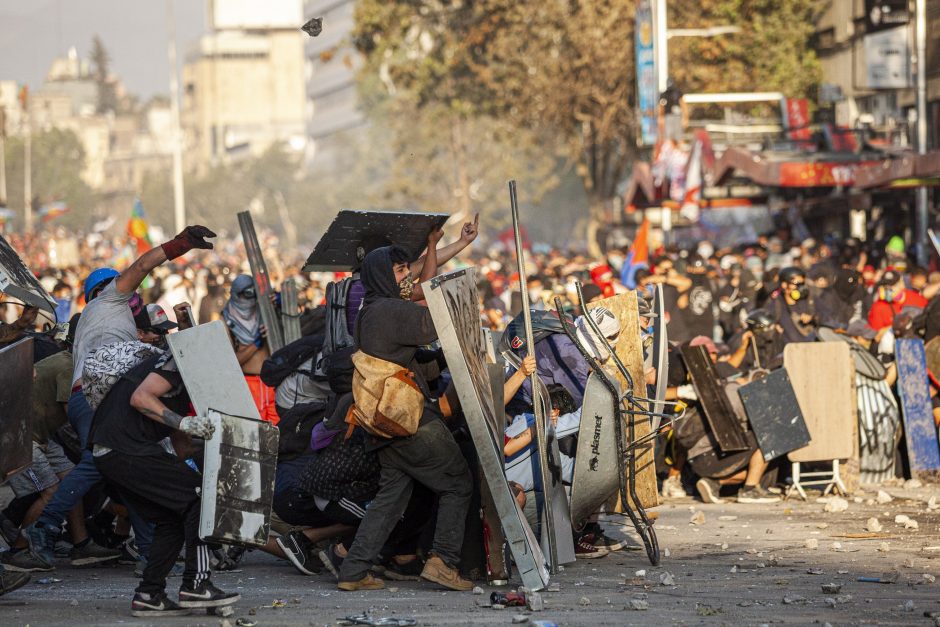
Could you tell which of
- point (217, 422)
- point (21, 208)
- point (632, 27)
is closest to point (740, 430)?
point (217, 422)

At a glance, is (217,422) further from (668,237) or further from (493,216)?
(493,216)

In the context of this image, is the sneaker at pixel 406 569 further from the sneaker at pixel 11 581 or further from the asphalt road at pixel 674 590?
the sneaker at pixel 11 581

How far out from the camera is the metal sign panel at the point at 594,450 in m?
8.52

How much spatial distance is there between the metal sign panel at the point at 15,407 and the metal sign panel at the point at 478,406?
199cm

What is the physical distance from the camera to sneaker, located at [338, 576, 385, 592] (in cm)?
811

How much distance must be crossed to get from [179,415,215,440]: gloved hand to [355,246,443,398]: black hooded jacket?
3.40 ft

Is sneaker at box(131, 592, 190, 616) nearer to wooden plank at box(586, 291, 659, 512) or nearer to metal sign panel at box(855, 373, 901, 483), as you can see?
wooden plank at box(586, 291, 659, 512)

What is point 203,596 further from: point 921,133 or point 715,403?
point 921,133

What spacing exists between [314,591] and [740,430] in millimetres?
4293

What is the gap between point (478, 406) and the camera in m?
7.77

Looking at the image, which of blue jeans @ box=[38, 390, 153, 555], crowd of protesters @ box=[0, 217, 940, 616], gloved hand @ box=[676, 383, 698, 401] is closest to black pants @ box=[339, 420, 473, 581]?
crowd of protesters @ box=[0, 217, 940, 616]

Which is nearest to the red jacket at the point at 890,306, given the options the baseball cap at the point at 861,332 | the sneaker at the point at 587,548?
the baseball cap at the point at 861,332

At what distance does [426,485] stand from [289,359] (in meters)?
1.82

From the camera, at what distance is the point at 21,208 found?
110 metres
